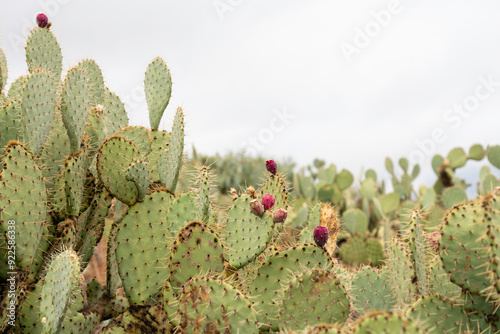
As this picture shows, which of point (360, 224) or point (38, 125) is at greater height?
point (38, 125)

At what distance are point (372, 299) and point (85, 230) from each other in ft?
4.61

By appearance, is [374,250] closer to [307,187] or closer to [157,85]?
[307,187]

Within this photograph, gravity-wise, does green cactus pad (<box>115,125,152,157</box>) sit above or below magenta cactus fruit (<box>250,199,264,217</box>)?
above

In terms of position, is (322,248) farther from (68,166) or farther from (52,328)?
(68,166)

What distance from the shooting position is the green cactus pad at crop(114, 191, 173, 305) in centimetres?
210

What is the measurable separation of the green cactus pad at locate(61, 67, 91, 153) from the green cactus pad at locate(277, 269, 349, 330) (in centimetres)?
131

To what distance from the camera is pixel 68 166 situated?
2.17m

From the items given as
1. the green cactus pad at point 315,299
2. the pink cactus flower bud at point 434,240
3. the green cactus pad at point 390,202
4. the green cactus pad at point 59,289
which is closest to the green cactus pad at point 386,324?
the green cactus pad at point 315,299

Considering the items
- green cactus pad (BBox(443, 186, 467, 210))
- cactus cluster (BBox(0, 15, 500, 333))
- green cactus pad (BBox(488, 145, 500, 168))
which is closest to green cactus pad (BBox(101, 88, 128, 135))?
cactus cluster (BBox(0, 15, 500, 333))

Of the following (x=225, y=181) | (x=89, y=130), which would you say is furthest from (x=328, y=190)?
(x=89, y=130)

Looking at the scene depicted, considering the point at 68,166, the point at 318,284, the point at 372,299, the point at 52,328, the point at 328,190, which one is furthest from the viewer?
the point at 328,190

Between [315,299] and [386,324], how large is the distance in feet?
1.63

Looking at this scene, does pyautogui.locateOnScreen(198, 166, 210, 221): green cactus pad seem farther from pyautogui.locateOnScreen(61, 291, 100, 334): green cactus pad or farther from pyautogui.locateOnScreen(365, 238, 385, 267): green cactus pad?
pyautogui.locateOnScreen(365, 238, 385, 267): green cactus pad

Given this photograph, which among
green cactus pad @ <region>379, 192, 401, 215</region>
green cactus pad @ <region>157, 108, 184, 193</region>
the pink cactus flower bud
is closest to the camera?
the pink cactus flower bud
